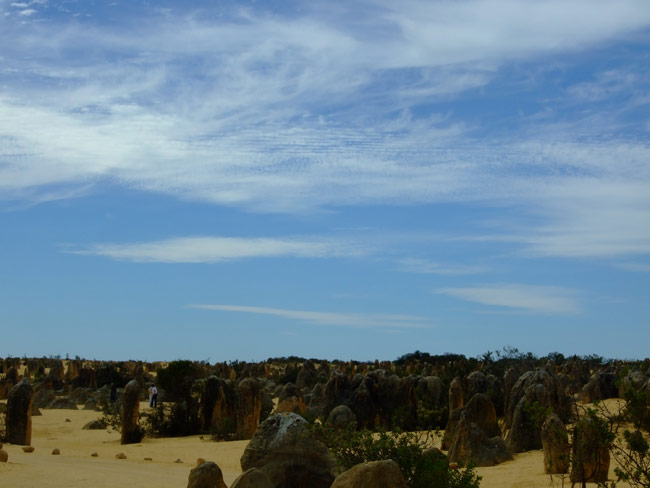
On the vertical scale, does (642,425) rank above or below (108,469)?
above

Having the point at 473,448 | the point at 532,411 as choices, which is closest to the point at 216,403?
the point at 473,448

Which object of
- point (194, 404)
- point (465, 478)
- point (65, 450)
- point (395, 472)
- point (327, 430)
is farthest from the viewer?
point (194, 404)

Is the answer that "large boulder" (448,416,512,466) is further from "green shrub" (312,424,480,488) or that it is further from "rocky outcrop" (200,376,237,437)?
"rocky outcrop" (200,376,237,437)

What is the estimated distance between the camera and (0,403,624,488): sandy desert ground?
44.1 ft

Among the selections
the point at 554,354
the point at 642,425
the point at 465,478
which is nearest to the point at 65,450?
the point at 465,478

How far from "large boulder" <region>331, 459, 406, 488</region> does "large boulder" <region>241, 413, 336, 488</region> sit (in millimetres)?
2392

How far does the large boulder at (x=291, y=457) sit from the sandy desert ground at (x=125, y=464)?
2694 millimetres

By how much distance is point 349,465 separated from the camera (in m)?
10.7

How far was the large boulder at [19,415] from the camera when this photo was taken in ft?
66.7

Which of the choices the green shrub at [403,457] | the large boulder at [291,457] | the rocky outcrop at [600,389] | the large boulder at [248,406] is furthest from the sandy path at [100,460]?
the rocky outcrop at [600,389]

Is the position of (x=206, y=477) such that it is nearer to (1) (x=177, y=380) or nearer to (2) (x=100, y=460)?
(2) (x=100, y=460)

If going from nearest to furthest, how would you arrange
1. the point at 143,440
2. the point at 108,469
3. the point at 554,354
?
the point at 108,469 → the point at 143,440 → the point at 554,354

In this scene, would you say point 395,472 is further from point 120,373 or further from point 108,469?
point 120,373

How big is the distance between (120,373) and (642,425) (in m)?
43.4
